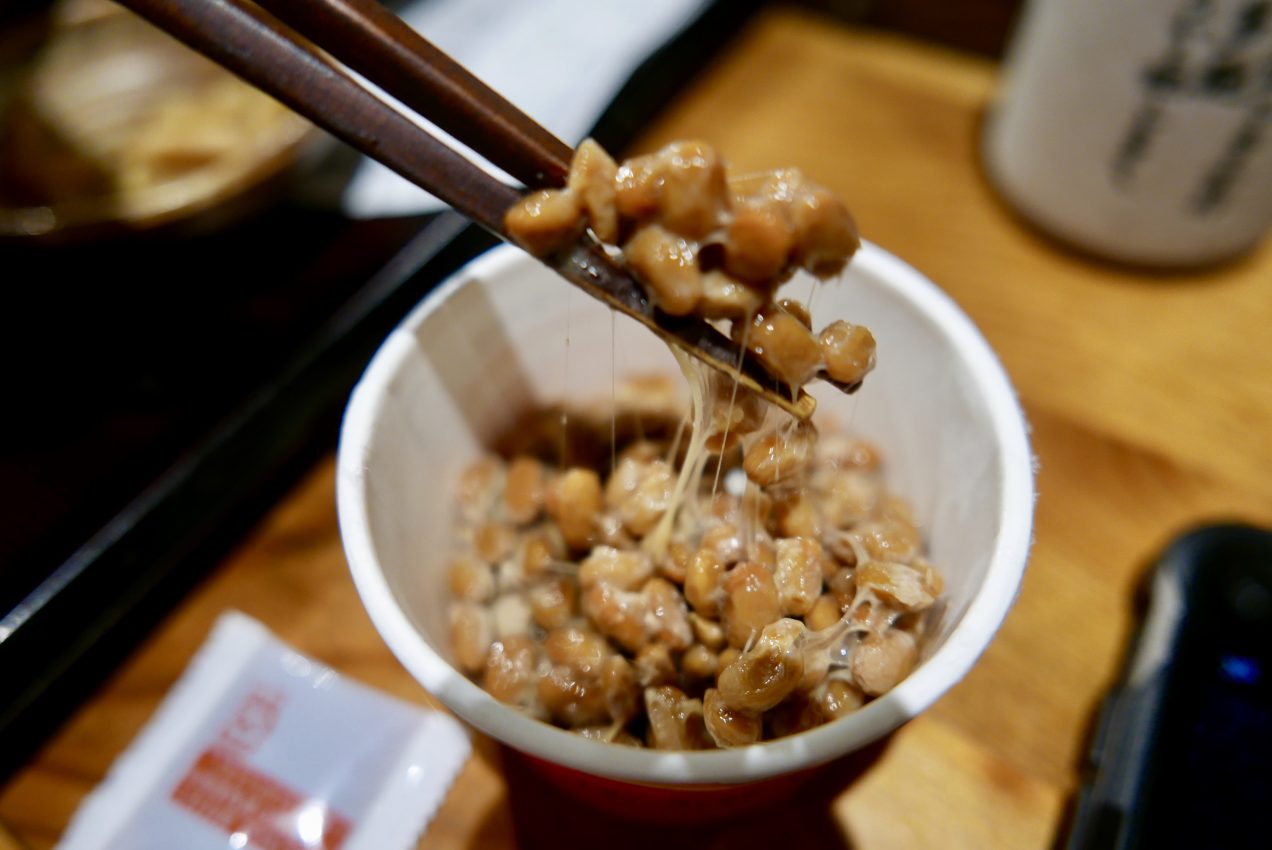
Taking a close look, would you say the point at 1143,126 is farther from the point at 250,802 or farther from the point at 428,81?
the point at 250,802

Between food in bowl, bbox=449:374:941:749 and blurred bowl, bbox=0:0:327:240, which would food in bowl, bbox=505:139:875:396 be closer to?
food in bowl, bbox=449:374:941:749

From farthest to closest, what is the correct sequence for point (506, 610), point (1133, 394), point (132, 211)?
point (1133, 394) → point (132, 211) → point (506, 610)

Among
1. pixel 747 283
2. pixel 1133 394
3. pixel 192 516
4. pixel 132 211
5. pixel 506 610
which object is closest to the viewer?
pixel 747 283

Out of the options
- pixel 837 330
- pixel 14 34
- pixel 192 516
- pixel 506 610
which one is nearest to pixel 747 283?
pixel 837 330

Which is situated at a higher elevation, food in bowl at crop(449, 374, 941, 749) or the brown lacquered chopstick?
the brown lacquered chopstick

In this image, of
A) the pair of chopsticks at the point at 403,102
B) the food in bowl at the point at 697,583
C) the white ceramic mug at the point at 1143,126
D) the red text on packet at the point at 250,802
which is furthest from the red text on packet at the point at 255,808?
the white ceramic mug at the point at 1143,126

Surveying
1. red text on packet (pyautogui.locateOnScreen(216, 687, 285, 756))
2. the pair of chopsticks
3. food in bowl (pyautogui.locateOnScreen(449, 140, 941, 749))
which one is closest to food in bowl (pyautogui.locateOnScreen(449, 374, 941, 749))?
food in bowl (pyautogui.locateOnScreen(449, 140, 941, 749))

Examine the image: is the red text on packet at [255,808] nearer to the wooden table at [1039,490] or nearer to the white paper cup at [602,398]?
the wooden table at [1039,490]

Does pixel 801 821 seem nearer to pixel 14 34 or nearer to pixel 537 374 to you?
pixel 537 374
